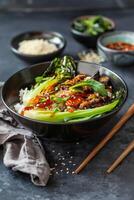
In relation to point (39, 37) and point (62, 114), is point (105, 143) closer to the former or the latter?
point (62, 114)

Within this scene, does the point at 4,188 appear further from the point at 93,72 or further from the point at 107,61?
the point at 107,61

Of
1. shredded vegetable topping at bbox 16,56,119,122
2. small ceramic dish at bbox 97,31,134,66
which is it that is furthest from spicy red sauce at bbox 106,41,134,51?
shredded vegetable topping at bbox 16,56,119,122

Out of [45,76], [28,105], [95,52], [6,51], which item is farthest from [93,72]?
[6,51]

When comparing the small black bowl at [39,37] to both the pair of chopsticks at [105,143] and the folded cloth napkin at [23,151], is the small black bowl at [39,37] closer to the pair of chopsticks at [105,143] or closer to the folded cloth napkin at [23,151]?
the folded cloth napkin at [23,151]

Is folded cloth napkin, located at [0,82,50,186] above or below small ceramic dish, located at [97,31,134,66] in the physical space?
above

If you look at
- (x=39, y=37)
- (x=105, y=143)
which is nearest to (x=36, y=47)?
(x=39, y=37)

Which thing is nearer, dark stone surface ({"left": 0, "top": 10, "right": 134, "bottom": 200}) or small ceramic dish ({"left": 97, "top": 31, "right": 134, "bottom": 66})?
dark stone surface ({"left": 0, "top": 10, "right": 134, "bottom": 200})

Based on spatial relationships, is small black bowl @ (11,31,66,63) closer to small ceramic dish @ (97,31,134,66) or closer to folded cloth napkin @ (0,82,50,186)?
small ceramic dish @ (97,31,134,66)
